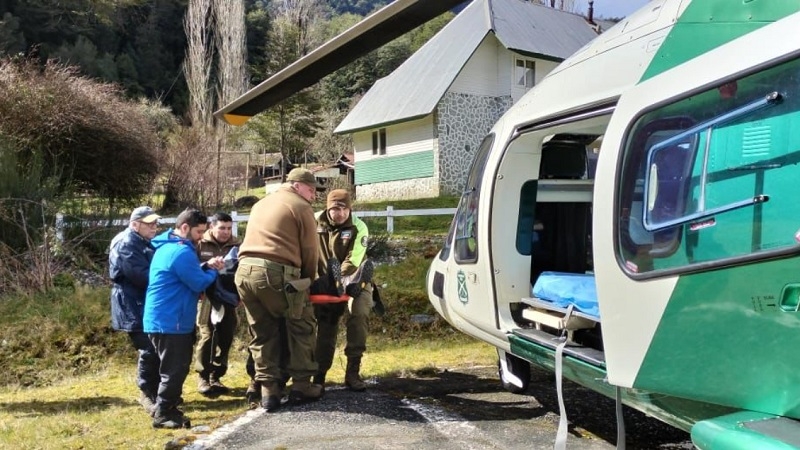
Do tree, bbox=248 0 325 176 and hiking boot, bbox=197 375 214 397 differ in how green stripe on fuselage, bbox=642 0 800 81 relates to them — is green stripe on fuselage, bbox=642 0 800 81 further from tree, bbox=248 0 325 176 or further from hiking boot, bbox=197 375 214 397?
tree, bbox=248 0 325 176

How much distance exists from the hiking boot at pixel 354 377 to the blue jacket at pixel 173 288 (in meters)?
1.53

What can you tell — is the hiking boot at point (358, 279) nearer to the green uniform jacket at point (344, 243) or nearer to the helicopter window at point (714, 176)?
the green uniform jacket at point (344, 243)

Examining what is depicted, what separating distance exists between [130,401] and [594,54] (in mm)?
5091

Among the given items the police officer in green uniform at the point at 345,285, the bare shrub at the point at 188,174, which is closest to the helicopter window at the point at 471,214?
the police officer in green uniform at the point at 345,285

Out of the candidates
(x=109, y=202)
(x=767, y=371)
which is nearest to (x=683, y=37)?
(x=767, y=371)

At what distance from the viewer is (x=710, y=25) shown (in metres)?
3.35

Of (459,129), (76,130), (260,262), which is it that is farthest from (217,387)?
(459,129)

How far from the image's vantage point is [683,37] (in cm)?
345

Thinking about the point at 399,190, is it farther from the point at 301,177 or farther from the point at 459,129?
the point at 301,177

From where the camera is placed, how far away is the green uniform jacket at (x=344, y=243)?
6094mm

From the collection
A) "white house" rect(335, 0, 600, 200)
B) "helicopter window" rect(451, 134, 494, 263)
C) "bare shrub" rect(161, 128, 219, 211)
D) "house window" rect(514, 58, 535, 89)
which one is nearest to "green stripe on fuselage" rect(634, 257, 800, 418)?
"helicopter window" rect(451, 134, 494, 263)

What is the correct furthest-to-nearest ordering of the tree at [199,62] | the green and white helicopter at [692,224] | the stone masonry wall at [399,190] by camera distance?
1. the stone masonry wall at [399,190]
2. the tree at [199,62]
3. the green and white helicopter at [692,224]

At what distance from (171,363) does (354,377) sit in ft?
5.63

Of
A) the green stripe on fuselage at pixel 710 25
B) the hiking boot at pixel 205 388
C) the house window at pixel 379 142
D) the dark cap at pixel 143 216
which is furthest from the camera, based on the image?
the house window at pixel 379 142
